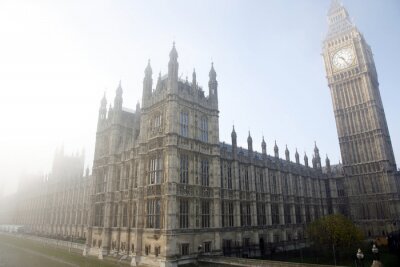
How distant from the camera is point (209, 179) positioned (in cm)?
4059

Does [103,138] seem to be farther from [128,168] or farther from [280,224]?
[280,224]

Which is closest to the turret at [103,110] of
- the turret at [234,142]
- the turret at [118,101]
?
the turret at [118,101]

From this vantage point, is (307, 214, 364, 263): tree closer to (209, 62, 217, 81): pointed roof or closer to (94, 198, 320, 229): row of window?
(94, 198, 320, 229): row of window

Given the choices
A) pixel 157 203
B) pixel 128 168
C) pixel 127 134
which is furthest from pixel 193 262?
pixel 127 134

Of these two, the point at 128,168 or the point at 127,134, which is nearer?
the point at 128,168

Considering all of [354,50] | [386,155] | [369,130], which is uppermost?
[354,50]

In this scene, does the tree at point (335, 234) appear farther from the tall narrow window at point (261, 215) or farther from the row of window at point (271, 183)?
the row of window at point (271, 183)

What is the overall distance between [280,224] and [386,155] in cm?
3591

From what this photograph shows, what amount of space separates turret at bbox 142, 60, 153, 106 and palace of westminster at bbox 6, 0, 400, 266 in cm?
17

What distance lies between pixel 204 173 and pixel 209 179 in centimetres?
116

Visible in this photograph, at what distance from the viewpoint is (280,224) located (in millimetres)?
51656

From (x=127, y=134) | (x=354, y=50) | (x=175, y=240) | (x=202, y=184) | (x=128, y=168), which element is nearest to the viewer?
(x=175, y=240)

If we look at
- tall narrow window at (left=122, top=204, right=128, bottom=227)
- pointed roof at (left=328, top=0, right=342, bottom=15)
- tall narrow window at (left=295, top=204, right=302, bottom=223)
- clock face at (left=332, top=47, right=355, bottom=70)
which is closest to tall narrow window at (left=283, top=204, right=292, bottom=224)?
tall narrow window at (left=295, top=204, right=302, bottom=223)

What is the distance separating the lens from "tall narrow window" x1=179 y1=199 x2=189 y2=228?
1405 inches
